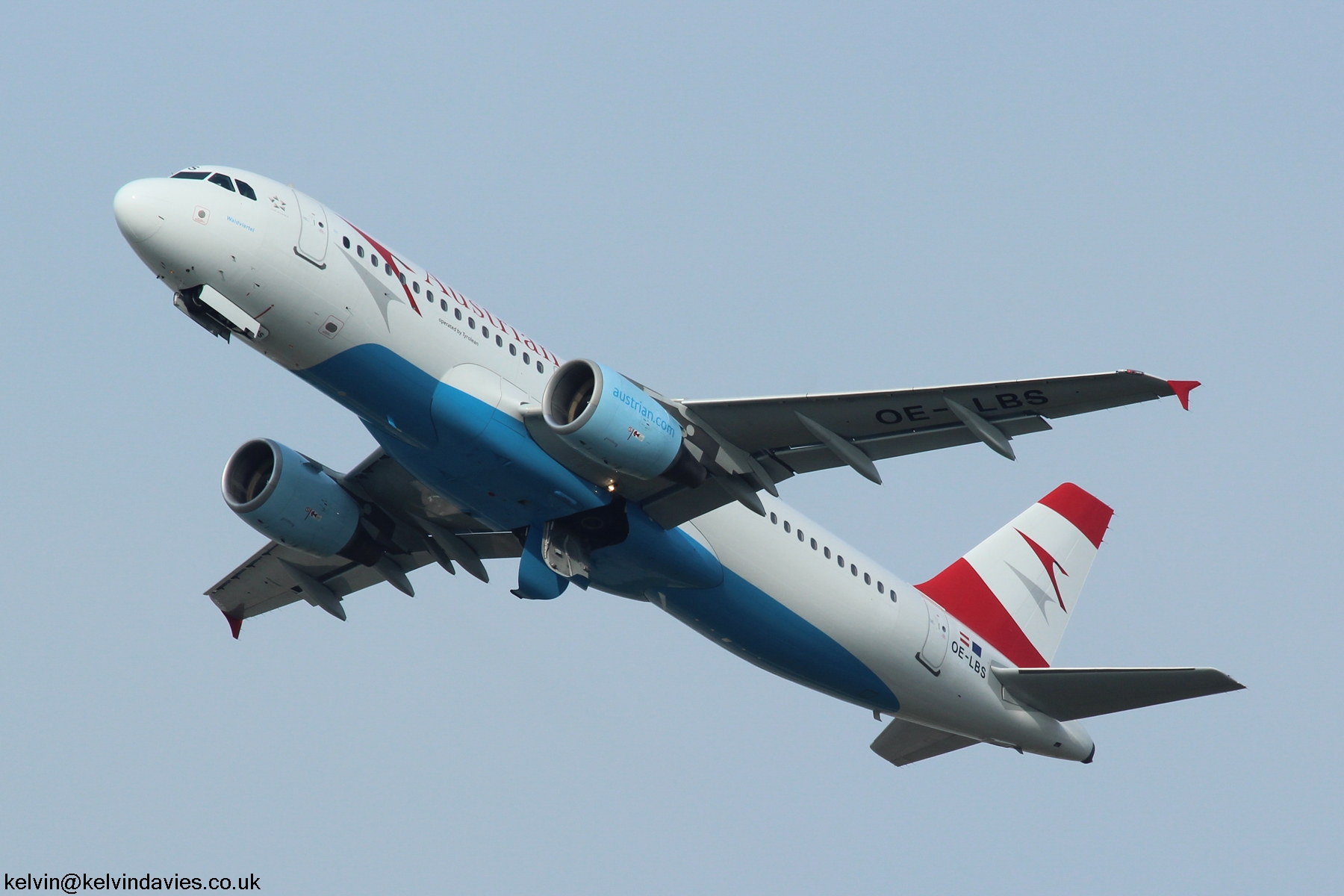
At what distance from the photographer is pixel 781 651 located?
28.0m

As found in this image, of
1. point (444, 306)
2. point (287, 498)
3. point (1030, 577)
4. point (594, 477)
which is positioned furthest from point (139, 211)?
point (1030, 577)

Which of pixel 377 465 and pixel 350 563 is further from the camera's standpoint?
pixel 350 563

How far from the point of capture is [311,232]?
2327 cm

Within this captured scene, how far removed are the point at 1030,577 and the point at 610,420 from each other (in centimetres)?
1444

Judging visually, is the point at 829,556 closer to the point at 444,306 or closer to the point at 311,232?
the point at 444,306

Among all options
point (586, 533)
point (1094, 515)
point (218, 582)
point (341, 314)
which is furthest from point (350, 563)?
point (1094, 515)

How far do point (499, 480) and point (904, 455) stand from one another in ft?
22.0

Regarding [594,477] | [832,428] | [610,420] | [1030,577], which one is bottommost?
[594,477]

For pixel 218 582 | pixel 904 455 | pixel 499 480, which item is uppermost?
pixel 904 455

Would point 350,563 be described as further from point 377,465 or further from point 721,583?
point 721,583

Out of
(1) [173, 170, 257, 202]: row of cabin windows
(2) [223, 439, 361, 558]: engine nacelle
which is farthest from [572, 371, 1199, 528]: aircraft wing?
(2) [223, 439, 361, 558]: engine nacelle

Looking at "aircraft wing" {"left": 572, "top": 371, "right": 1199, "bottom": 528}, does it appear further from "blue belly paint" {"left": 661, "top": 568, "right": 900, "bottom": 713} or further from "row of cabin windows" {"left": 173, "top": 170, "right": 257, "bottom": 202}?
"row of cabin windows" {"left": 173, "top": 170, "right": 257, "bottom": 202}

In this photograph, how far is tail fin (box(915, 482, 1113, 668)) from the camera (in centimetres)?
3198

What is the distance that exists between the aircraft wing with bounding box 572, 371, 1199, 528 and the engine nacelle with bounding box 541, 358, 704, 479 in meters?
0.71
